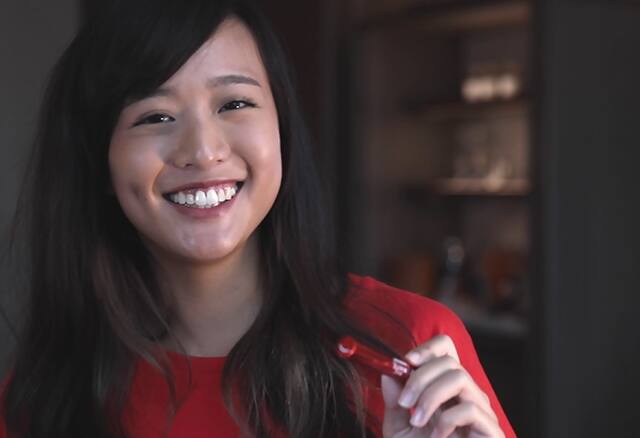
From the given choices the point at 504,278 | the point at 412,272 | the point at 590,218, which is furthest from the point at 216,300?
the point at 412,272

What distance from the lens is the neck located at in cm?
130

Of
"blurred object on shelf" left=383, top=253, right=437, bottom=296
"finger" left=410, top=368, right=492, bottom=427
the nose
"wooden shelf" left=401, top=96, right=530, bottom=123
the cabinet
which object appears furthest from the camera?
"blurred object on shelf" left=383, top=253, right=437, bottom=296

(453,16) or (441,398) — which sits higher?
(453,16)

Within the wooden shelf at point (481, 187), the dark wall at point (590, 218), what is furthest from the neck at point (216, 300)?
the wooden shelf at point (481, 187)

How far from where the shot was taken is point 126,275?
4.60 ft

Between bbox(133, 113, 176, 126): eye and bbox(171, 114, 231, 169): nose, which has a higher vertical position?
bbox(133, 113, 176, 126): eye

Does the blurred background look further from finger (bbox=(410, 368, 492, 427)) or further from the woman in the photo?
finger (bbox=(410, 368, 492, 427))

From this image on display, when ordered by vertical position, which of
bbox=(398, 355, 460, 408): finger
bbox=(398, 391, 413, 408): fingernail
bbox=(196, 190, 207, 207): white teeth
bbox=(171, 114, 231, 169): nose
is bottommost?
bbox=(398, 391, 413, 408): fingernail

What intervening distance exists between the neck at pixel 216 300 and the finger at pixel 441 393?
1.32 ft

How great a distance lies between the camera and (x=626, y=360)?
3.06 metres

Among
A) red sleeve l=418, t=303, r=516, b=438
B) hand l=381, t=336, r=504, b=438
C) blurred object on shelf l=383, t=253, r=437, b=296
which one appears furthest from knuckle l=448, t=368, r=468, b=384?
blurred object on shelf l=383, t=253, r=437, b=296

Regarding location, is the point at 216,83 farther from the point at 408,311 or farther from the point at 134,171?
the point at 408,311

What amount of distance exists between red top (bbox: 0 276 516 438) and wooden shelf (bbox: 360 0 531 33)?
217 centimetres

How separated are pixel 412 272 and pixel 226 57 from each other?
8.74 ft
